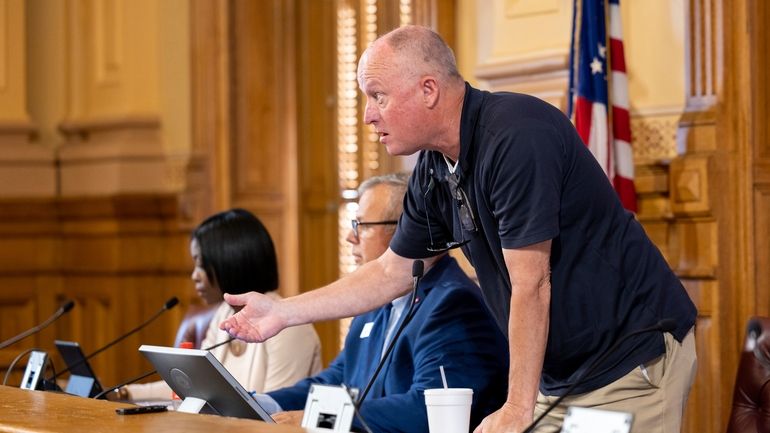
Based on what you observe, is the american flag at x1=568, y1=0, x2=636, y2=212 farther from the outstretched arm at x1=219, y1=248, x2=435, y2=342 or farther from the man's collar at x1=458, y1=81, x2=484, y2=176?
the man's collar at x1=458, y1=81, x2=484, y2=176

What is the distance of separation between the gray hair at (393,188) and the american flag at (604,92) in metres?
1.06

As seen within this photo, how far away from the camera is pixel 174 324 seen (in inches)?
273

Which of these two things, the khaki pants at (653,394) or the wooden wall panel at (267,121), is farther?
Result: the wooden wall panel at (267,121)

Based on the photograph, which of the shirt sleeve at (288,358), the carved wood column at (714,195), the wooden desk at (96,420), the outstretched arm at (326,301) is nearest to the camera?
the wooden desk at (96,420)

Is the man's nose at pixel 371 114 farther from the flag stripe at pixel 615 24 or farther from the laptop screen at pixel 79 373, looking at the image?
the flag stripe at pixel 615 24

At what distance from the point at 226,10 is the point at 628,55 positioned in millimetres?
2736

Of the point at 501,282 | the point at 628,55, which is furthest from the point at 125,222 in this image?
the point at 501,282

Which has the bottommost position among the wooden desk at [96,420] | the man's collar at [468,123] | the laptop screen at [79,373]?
the laptop screen at [79,373]

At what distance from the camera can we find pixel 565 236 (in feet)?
8.32

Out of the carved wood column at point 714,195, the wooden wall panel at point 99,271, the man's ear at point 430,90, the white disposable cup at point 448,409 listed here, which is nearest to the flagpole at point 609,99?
the carved wood column at point 714,195

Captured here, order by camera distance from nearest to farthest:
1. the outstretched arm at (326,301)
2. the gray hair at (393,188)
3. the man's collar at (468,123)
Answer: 1. the man's collar at (468,123)
2. the outstretched arm at (326,301)
3. the gray hair at (393,188)

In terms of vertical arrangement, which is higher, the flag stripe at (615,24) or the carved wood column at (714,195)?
the flag stripe at (615,24)

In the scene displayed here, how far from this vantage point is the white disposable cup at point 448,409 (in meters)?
2.42

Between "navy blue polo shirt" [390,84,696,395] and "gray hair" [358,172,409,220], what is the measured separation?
0.96 meters
